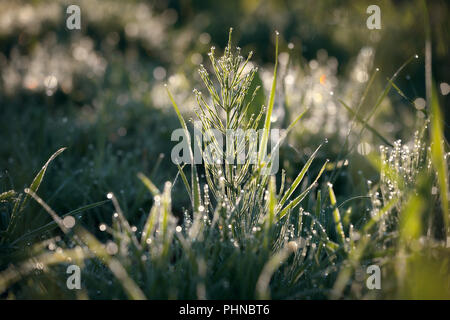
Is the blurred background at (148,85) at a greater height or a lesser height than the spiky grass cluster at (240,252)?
greater

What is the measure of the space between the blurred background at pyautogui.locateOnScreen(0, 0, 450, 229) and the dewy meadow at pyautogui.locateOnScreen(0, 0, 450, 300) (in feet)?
0.05

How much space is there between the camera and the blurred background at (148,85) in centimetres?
163

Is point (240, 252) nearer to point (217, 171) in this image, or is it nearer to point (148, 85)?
point (217, 171)

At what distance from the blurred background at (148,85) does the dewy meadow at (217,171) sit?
0.01 metres

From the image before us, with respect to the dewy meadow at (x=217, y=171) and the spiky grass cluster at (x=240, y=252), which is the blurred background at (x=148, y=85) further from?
the spiky grass cluster at (x=240, y=252)

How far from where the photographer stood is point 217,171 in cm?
112

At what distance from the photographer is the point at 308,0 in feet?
15.8

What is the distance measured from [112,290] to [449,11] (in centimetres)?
175

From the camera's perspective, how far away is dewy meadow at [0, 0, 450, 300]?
0.93 m

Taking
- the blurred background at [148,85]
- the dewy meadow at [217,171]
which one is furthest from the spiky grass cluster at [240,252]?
the blurred background at [148,85]

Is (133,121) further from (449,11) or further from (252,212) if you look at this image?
(449,11)

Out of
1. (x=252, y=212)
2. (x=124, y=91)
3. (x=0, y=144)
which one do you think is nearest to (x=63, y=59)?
(x=124, y=91)

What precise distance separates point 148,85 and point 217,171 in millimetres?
1832

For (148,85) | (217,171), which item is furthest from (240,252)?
(148,85)
